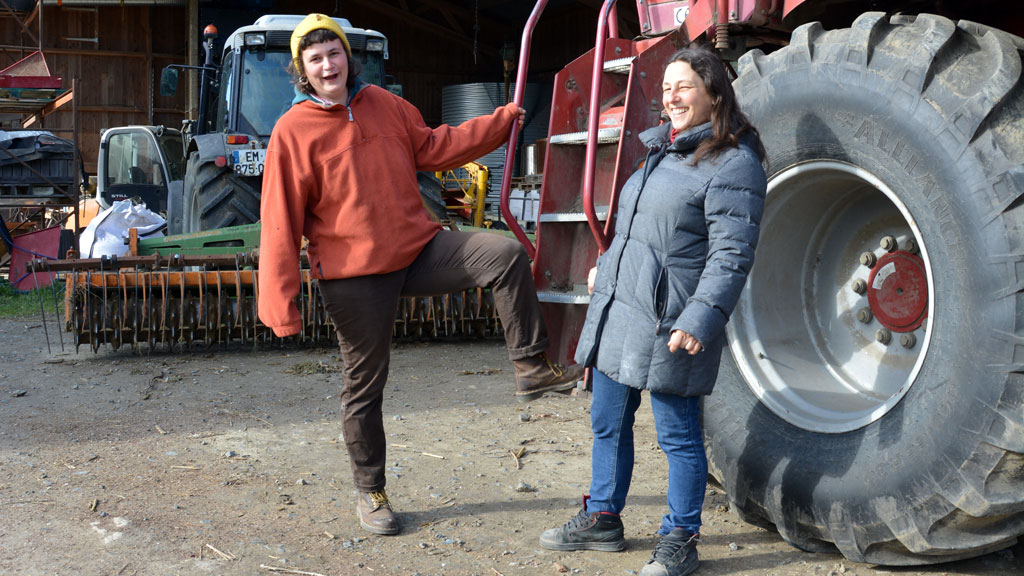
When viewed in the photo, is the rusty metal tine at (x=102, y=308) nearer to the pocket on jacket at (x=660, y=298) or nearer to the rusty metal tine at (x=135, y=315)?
the rusty metal tine at (x=135, y=315)

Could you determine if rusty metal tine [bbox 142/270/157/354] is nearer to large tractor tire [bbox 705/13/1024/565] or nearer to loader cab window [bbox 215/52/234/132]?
loader cab window [bbox 215/52/234/132]

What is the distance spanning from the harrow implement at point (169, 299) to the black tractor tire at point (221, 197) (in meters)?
0.78

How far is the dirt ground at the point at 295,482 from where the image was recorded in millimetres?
3092

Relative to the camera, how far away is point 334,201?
326 cm

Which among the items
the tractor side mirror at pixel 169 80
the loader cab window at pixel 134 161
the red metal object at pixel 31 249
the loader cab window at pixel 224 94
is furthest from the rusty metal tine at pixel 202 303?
the loader cab window at pixel 134 161

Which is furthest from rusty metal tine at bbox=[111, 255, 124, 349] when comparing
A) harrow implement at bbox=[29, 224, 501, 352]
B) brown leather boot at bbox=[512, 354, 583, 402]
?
brown leather boot at bbox=[512, 354, 583, 402]

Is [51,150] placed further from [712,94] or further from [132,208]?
[712,94]

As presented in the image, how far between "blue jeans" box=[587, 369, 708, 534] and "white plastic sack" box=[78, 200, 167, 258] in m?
6.53

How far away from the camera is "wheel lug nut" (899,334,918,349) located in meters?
3.00

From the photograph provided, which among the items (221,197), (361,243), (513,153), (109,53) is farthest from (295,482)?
(109,53)

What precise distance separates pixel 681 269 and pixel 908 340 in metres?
0.83

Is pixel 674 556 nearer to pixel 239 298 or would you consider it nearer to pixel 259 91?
pixel 239 298

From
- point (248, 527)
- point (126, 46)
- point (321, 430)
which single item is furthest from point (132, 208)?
point (126, 46)

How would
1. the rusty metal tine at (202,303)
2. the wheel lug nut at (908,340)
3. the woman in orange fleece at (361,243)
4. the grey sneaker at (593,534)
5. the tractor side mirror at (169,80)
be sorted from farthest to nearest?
the tractor side mirror at (169,80) → the rusty metal tine at (202,303) → the woman in orange fleece at (361,243) → the grey sneaker at (593,534) → the wheel lug nut at (908,340)
